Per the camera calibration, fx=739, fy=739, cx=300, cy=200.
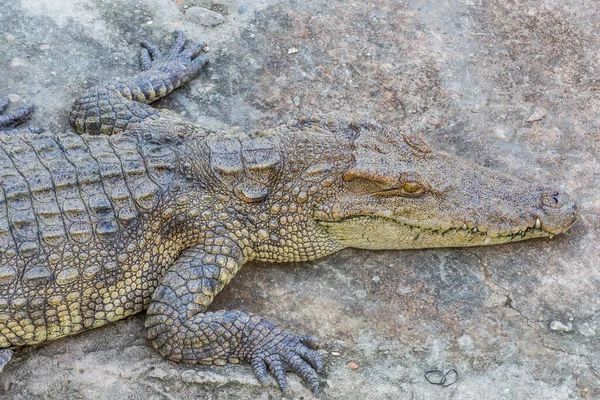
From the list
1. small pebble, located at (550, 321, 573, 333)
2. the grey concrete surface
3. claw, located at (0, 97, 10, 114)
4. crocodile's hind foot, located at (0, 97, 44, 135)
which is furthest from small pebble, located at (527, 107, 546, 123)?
claw, located at (0, 97, 10, 114)

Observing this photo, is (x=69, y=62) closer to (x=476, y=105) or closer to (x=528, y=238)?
(x=476, y=105)

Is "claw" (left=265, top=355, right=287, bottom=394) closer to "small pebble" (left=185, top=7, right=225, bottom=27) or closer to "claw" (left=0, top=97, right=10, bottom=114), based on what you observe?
"claw" (left=0, top=97, right=10, bottom=114)

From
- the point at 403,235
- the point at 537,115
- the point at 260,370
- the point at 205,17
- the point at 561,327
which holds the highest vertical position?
the point at 537,115

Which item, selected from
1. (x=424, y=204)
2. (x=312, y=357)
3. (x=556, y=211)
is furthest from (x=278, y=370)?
(x=556, y=211)

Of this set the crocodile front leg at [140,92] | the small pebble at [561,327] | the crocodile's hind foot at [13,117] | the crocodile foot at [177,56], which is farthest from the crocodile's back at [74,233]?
the small pebble at [561,327]

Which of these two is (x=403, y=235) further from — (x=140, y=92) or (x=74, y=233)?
(x=140, y=92)

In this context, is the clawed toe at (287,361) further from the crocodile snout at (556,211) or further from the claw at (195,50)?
the claw at (195,50)

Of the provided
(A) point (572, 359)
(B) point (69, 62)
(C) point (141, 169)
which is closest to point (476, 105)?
(A) point (572, 359)
